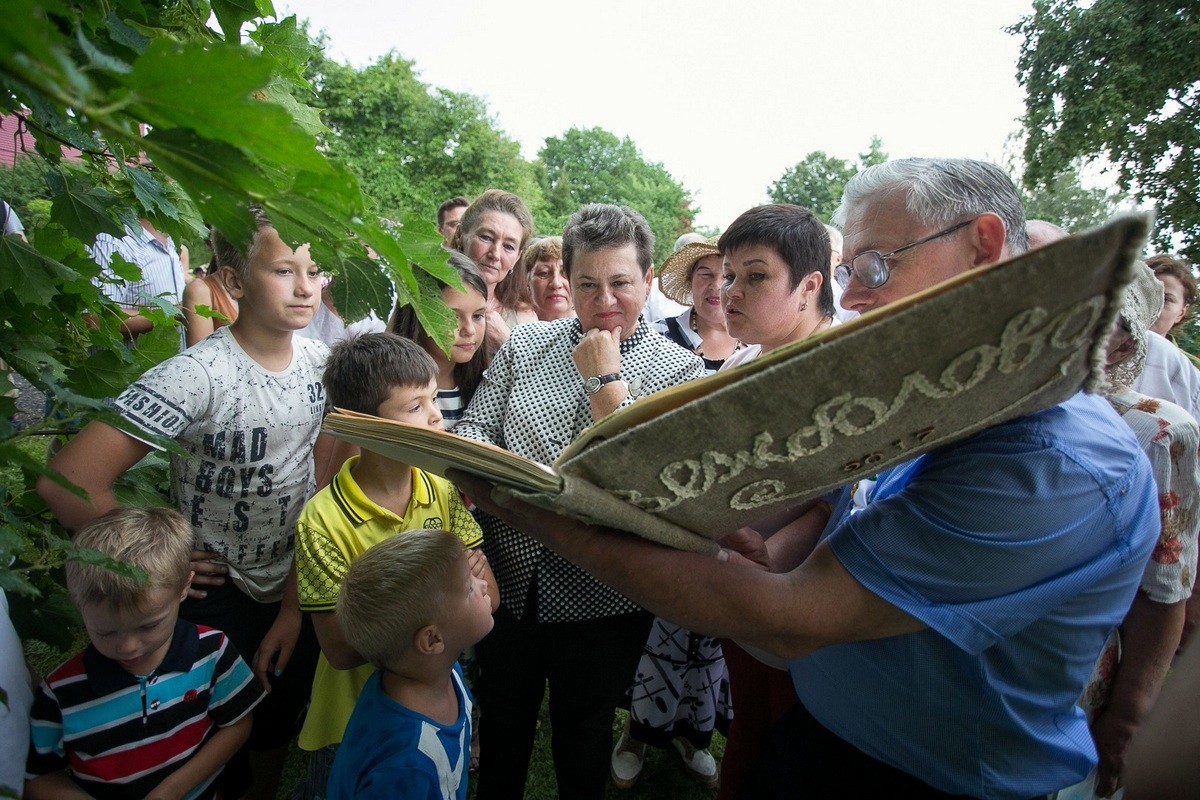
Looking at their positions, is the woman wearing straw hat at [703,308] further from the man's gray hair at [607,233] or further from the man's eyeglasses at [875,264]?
the man's eyeglasses at [875,264]

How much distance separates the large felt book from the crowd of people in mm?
72

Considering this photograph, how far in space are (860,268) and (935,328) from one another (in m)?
0.69

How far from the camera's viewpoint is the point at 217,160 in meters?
0.67

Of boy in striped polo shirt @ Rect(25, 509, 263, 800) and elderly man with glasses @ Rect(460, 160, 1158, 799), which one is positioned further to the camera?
boy in striped polo shirt @ Rect(25, 509, 263, 800)

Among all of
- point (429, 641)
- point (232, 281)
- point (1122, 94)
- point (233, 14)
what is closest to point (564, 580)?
point (429, 641)

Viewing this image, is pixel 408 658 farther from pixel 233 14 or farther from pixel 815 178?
pixel 815 178

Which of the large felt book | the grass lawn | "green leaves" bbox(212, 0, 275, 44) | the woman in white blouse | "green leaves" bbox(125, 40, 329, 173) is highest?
"green leaves" bbox(212, 0, 275, 44)

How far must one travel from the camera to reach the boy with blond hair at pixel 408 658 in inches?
67.8

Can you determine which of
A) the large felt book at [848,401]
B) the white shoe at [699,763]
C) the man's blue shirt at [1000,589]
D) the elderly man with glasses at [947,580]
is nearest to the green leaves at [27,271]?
the large felt book at [848,401]

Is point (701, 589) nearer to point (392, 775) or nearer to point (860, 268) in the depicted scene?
point (860, 268)

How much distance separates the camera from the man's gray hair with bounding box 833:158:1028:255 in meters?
1.34

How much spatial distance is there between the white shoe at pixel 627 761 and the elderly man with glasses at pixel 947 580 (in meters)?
1.95

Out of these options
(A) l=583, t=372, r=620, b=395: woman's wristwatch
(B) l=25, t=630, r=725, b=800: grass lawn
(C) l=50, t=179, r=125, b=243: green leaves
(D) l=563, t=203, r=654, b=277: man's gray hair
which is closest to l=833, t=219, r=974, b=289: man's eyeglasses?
(A) l=583, t=372, r=620, b=395: woman's wristwatch

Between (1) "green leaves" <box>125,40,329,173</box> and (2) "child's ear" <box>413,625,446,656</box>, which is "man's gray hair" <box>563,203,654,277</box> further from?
(1) "green leaves" <box>125,40,329,173</box>
